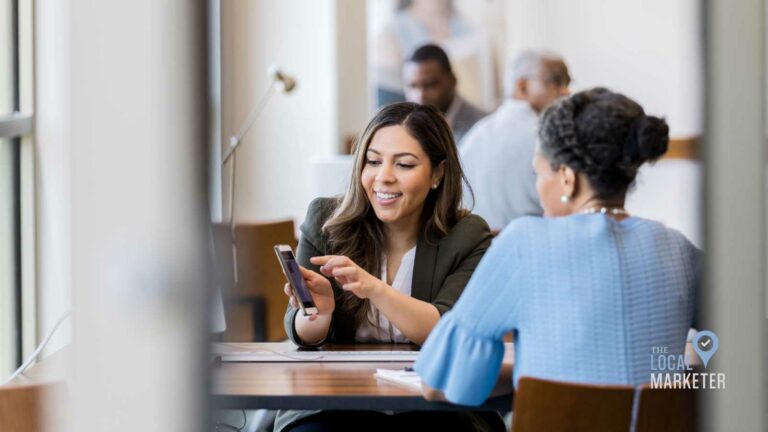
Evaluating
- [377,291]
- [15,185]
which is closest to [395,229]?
[377,291]

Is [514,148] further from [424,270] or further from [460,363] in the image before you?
[460,363]

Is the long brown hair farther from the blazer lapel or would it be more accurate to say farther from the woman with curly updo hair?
the woman with curly updo hair

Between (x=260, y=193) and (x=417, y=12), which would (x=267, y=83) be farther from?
(x=417, y=12)

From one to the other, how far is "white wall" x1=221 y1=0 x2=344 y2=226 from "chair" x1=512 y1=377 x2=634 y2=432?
329 cm

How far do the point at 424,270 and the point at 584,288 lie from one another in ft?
1.86

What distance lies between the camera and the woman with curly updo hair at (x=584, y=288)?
154cm

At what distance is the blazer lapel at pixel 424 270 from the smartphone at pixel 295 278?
9.4 inches

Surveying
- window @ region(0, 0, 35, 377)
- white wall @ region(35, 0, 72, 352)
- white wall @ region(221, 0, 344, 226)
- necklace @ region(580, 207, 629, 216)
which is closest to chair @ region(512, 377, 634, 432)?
necklace @ region(580, 207, 629, 216)

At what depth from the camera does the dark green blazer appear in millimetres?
2062

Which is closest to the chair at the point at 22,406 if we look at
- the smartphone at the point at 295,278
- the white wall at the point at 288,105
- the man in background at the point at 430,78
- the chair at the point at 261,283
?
the smartphone at the point at 295,278

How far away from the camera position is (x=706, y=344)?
997 millimetres

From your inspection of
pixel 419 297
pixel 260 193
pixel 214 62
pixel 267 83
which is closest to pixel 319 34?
pixel 267 83

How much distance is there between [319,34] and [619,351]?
3.87 metres

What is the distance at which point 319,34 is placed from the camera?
5.20 metres
